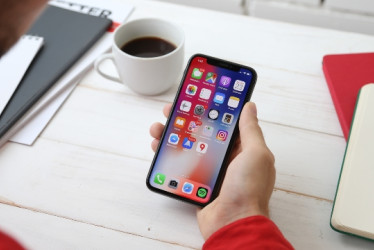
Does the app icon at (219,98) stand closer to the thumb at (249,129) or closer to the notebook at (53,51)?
the thumb at (249,129)

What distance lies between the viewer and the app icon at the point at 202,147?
0.56 metres

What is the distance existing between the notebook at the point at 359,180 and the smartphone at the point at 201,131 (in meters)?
0.15

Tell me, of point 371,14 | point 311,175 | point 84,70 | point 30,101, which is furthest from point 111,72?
point 371,14

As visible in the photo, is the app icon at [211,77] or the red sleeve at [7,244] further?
the app icon at [211,77]

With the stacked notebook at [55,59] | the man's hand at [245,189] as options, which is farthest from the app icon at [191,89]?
the stacked notebook at [55,59]

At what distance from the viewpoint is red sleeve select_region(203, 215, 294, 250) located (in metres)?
0.47

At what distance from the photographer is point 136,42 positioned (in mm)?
685

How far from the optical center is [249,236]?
18.8 inches

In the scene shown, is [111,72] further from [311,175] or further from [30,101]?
[311,175]

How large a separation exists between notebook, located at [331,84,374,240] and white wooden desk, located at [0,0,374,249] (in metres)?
0.02

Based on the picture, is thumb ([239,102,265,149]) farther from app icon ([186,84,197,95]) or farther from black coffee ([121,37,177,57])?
black coffee ([121,37,177,57])

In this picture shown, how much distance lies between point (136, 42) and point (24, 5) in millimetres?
400

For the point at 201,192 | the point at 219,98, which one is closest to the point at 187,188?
the point at 201,192

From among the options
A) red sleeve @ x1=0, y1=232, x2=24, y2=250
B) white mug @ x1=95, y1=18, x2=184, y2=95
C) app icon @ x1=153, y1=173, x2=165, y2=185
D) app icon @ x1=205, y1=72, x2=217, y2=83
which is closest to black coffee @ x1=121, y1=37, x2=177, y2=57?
white mug @ x1=95, y1=18, x2=184, y2=95
